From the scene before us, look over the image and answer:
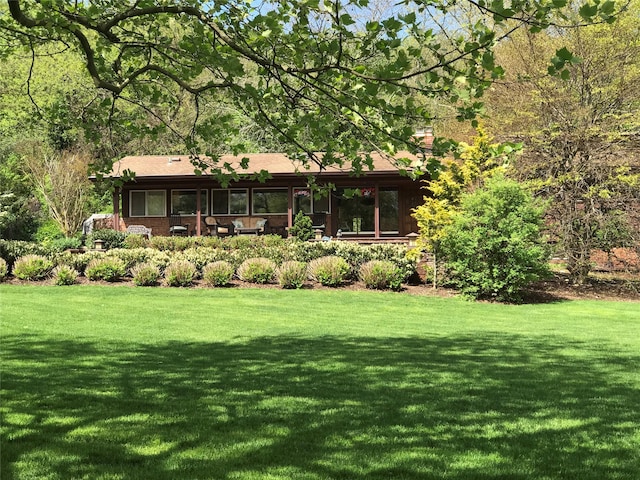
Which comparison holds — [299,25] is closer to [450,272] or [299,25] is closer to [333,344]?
[333,344]

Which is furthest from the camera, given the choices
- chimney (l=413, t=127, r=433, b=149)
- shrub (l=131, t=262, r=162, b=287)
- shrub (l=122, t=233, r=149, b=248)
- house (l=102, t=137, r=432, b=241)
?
house (l=102, t=137, r=432, b=241)

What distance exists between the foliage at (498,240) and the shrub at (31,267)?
1121cm

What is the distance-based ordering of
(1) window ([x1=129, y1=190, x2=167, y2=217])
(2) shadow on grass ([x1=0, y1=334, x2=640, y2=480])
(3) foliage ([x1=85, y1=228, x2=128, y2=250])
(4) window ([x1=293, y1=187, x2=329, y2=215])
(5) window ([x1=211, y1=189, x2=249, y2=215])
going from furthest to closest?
(1) window ([x1=129, y1=190, x2=167, y2=217]), (5) window ([x1=211, y1=189, x2=249, y2=215]), (4) window ([x1=293, y1=187, x2=329, y2=215]), (3) foliage ([x1=85, y1=228, x2=128, y2=250]), (2) shadow on grass ([x1=0, y1=334, x2=640, y2=480])

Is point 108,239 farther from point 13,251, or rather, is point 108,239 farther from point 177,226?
point 13,251

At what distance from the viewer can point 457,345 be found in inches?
351

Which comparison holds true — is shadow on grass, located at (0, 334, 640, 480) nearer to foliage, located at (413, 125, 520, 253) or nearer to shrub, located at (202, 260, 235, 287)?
shrub, located at (202, 260, 235, 287)

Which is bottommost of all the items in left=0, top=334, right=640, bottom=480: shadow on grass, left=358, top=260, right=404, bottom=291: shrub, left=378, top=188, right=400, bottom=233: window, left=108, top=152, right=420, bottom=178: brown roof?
left=0, top=334, right=640, bottom=480: shadow on grass

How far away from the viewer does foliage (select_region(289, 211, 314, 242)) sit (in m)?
23.3

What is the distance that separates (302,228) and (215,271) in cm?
776

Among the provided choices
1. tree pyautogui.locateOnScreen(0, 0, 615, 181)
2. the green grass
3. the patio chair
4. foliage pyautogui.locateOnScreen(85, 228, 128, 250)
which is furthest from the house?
tree pyautogui.locateOnScreen(0, 0, 615, 181)

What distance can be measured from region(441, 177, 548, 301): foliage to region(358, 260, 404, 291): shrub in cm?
154

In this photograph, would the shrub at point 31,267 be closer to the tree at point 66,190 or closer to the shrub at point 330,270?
the shrub at point 330,270

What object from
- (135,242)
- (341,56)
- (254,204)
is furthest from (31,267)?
(341,56)

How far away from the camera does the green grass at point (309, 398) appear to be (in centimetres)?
361
